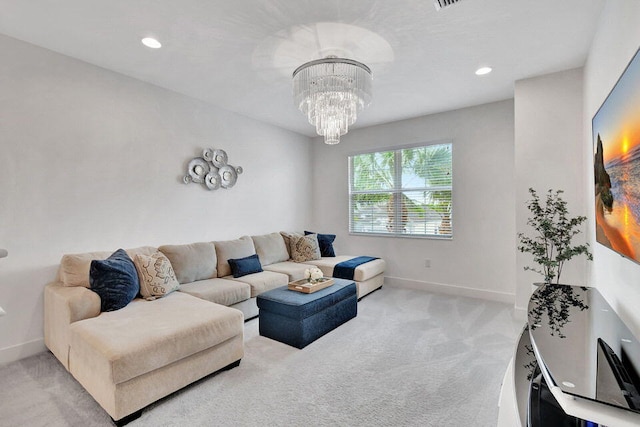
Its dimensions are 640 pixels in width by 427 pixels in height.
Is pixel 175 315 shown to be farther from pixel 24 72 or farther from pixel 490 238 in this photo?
pixel 490 238

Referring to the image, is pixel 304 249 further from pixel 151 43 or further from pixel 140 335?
pixel 151 43

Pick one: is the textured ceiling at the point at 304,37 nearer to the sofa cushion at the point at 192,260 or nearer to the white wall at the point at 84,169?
the white wall at the point at 84,169

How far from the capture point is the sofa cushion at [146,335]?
5.91 ft

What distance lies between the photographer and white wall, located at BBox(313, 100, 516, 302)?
13.2ft

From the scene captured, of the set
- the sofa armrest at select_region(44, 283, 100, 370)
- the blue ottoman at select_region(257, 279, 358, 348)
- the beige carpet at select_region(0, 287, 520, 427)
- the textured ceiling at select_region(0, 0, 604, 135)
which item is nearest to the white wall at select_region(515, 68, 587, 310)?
the textured ceiling at select_region(0, 0, 604, 135)

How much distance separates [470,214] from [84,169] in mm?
4668

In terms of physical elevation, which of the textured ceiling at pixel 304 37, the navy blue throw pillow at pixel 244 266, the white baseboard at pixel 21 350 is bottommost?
the white baseboard at pixel 21 350

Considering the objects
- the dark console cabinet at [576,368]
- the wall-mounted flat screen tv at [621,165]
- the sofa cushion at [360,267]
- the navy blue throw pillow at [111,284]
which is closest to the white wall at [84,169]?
the navy blue throw pillow at [111,284]

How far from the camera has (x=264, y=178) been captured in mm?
4941

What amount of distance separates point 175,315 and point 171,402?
57 centimetres

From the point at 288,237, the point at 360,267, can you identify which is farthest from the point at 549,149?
the point at 288,237

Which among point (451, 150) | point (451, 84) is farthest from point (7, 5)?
point (451, 150)

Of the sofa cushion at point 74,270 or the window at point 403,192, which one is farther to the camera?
the window at point 403,192

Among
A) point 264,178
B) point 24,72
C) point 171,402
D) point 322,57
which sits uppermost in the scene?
point 322,57
